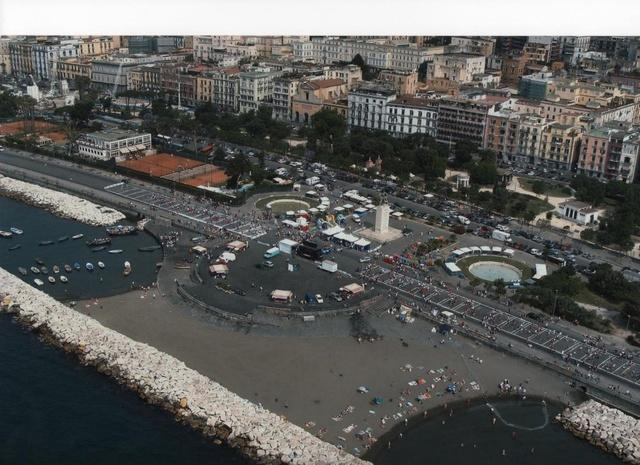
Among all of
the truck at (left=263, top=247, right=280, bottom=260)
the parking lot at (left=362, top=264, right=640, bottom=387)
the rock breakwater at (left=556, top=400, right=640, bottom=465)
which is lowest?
the rock breakwater at (left=556, top=400, right=640, bottom=465)

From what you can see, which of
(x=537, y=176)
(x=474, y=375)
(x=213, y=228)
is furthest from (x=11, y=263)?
(x=537, y=176)

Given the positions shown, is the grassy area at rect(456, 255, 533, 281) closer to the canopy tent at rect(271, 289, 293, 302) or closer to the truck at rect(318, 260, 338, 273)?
the truck at rect(318, 260, 338, 273)

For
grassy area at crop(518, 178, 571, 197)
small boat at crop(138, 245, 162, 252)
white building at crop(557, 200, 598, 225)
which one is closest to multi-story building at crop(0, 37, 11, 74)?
small boat at crop(138, 245, 162, 252)

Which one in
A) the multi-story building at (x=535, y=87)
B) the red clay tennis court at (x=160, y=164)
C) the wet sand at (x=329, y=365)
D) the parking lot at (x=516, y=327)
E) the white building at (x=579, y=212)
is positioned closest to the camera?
the wet sand at (x=329, y=365)

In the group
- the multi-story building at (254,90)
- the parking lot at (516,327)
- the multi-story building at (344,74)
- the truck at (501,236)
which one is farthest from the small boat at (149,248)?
the multi-story building at (344,74)

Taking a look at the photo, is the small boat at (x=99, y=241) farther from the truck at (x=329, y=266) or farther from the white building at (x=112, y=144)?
the white building at (x=112, y=144)
